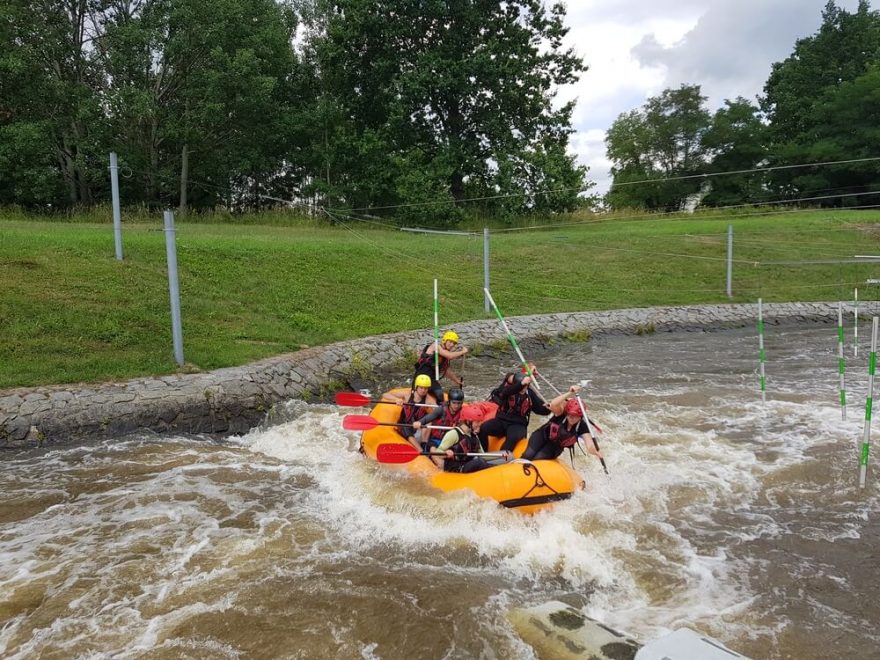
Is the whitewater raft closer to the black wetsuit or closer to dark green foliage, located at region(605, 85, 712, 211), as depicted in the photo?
the black wetsuit

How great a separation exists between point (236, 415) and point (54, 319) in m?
3.54

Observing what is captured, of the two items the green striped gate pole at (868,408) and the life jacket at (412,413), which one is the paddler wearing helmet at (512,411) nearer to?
the life jacket at (412,413)

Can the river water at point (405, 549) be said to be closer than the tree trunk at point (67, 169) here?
Yes

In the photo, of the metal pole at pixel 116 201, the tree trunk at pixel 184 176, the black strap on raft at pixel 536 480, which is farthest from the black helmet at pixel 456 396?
the tree trunk at pixel 184 176

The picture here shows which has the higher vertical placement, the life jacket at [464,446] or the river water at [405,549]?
the life jacket at [464,446]

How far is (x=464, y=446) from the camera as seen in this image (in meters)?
6.64

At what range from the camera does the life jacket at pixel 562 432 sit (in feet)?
20.4

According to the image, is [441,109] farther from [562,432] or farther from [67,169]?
[562,432]

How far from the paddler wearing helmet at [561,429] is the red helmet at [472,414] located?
1007 mm

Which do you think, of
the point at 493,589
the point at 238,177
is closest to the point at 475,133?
the point at 238,177

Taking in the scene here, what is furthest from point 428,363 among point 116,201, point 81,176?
point 81,176

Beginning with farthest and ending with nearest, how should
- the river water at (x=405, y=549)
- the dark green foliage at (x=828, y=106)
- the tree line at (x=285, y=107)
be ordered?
the dark green foliage at (x=828, y=106)
the tree line at (x=285, y=107)
the river water at (x=405, y=549)

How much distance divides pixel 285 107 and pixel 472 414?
24.3m

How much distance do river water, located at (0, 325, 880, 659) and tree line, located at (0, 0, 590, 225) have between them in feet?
60.7
